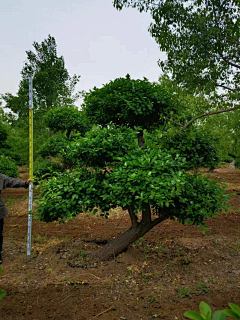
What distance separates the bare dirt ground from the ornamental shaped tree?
1.83ft

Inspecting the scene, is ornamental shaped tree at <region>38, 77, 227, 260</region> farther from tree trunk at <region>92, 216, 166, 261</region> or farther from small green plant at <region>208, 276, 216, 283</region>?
small green plant at <region>208, 276, 216, 283</region>

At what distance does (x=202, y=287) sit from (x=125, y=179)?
180 cm

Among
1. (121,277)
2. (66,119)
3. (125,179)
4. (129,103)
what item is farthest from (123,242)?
(66,119)

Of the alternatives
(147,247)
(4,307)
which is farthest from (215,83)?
(4,307)

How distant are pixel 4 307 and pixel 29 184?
5.88ft

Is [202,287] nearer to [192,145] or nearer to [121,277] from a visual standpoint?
[121,277]

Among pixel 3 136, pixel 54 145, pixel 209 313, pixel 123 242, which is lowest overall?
pixel 123 242

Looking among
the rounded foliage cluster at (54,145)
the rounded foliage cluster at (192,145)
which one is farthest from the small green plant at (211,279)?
the rounded foliage cluster at (54,145)

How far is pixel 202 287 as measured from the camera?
3.73 m

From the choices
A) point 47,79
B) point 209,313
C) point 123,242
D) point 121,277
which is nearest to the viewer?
point 209,313

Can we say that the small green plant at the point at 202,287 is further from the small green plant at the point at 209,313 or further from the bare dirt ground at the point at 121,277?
the small green plant at the point at 209,313

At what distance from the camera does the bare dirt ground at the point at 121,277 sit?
328 cm

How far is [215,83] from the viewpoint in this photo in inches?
171

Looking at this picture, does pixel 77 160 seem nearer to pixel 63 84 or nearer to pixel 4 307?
pixel 4 307
